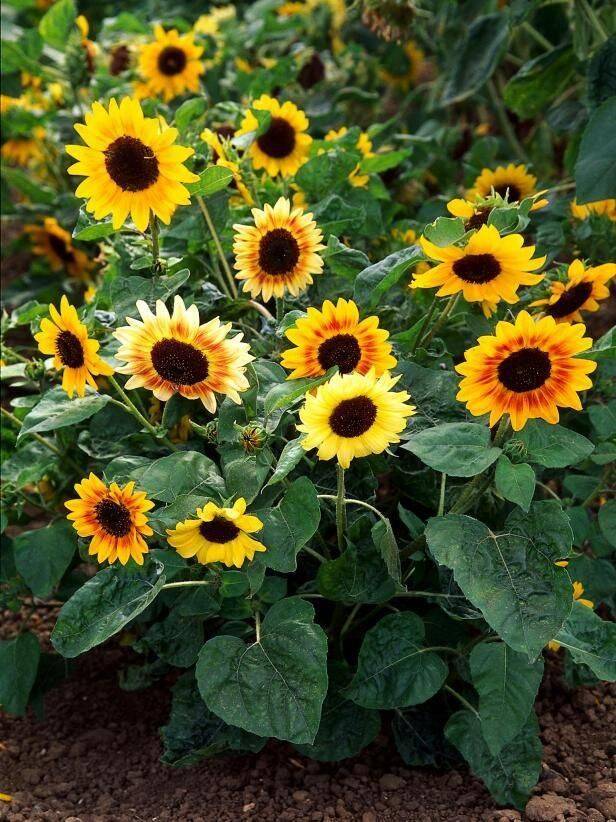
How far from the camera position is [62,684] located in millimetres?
2090

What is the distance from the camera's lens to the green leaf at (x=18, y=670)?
1.86 m

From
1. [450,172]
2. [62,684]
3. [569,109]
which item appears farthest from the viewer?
[450,172]

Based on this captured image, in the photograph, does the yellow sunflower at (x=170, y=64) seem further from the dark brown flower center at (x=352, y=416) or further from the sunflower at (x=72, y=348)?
the dark brown flower center at (x=352, y=416)

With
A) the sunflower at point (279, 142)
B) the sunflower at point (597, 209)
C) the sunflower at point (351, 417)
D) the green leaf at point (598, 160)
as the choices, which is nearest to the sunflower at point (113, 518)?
the sunflower at point (351, 417)

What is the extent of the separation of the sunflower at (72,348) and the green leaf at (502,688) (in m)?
0.70

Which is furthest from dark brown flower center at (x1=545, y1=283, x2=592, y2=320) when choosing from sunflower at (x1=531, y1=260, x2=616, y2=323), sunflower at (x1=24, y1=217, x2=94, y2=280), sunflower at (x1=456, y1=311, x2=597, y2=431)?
sunflower at (x1=24, y1=217, x2=94, y2=280)

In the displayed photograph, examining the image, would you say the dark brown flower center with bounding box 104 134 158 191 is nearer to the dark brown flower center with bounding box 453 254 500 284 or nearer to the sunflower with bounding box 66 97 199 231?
the sunflower with bounding box 66 97 199 231

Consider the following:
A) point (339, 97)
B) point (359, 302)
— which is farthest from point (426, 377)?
point (339, 97)

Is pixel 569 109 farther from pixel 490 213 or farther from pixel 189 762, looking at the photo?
Result: pixel 189 762

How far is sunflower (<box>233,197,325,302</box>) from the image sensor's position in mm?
1664

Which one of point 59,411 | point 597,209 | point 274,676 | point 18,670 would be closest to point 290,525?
point 274,676

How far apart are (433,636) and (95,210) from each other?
867 millimetres

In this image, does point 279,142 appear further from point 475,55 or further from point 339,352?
point 475,55

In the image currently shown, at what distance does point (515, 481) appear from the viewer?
4.65 feet
